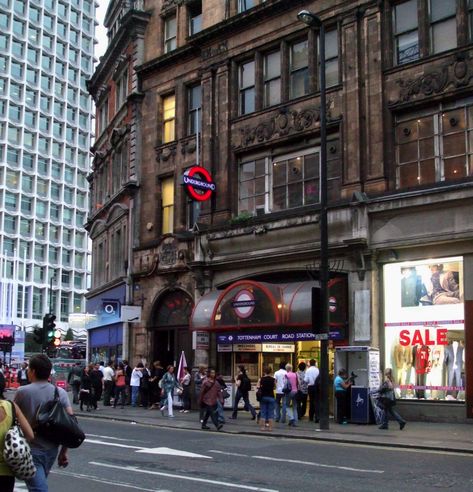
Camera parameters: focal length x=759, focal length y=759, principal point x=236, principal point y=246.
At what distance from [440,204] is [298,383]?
6793 mm

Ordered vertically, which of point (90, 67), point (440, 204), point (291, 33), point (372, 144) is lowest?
point (440, 204)

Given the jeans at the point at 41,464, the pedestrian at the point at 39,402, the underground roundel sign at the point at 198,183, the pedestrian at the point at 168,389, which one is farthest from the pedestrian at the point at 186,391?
the jeans at the point at 41,464

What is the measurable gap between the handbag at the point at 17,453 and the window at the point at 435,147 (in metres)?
19.0

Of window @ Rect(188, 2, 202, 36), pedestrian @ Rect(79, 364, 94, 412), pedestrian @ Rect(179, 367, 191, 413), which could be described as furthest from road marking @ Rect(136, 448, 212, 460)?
window @ Rect(188, 2, 202, 36)

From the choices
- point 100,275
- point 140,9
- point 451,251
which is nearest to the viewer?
point 451,251

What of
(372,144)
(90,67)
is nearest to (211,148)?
(372,144)

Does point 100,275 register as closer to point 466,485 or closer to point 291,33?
point 291,33

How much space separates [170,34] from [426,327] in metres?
19.0

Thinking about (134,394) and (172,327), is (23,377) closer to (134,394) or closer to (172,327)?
(134,394)

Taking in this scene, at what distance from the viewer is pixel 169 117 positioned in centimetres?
3366

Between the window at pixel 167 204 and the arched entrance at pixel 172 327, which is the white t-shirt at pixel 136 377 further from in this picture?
the window at pixel 167 204

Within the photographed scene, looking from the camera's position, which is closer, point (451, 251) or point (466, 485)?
point (466, 485)

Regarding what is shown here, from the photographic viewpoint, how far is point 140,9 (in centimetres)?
3566

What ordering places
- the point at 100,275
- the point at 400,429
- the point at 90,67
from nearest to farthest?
1. the point at 400,429
2. the point at 100,275
3. the point at 90,67
